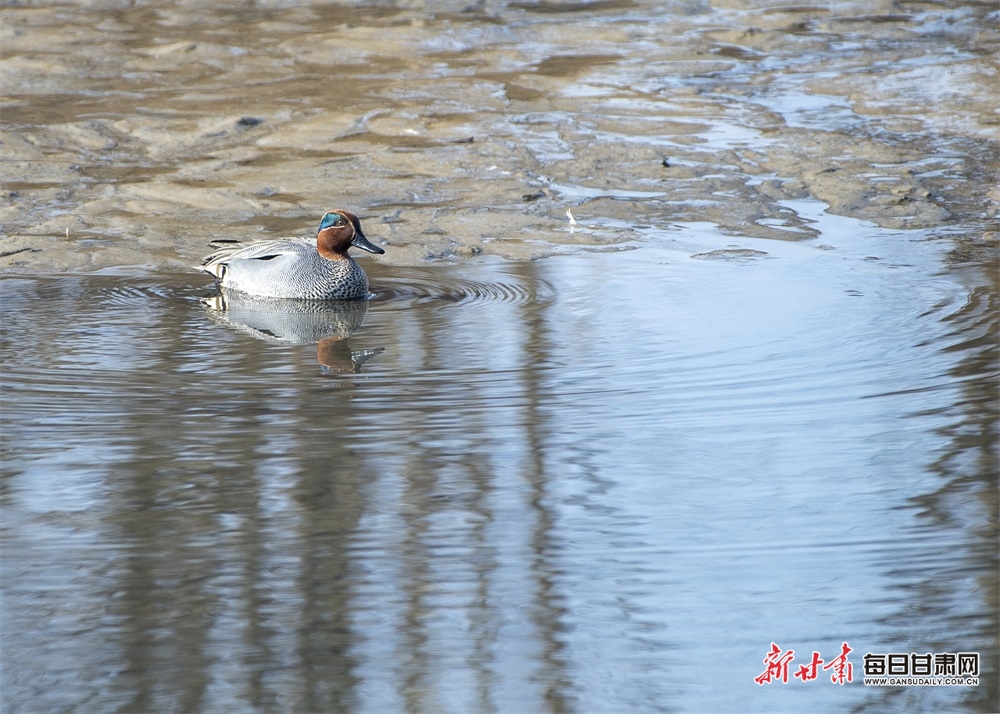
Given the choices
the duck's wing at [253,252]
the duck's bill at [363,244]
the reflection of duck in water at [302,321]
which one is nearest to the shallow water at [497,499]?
the reflection of duck in water at [302,321]

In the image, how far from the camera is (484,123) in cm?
1195

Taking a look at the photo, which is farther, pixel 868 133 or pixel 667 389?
pixel 868 133

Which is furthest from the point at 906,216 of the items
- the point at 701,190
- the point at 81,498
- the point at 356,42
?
the point at 356,42

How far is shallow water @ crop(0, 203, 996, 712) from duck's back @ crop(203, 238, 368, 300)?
0.23m

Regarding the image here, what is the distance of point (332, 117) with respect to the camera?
12195 millimetres

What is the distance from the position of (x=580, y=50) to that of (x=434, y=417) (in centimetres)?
1012

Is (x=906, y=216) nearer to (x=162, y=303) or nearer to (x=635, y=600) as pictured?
(x=162, y=303)

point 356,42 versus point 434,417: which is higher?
point 356,42

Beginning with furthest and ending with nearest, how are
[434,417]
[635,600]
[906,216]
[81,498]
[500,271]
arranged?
[906,216], [500,271], [434,417], [81,498], [635,600]

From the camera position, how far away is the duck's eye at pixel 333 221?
828 centimetres

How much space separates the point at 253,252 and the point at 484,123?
172 inches

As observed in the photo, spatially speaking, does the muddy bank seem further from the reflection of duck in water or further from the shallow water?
the shallow water

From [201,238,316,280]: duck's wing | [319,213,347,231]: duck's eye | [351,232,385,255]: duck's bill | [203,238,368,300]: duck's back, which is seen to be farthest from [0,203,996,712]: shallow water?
[319,213,347,231]: duck's eye

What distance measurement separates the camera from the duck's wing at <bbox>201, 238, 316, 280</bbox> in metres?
8.04
